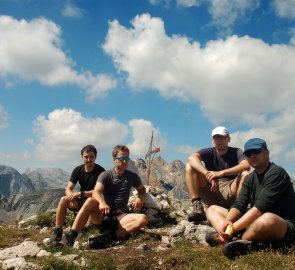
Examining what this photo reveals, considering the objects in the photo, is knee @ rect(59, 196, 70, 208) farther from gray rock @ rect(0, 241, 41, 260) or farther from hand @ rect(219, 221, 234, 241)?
hand @ rect(219, 221, 234, 241)

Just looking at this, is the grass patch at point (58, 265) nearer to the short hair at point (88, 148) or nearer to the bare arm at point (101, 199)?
the bare arm at point (101, 199)

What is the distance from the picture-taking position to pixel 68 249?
8.98m

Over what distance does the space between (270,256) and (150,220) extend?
6.14 metres

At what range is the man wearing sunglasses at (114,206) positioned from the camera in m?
9.73

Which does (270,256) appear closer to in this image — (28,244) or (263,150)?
(263,150)

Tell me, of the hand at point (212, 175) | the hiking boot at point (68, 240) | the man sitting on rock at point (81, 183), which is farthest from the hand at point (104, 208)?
the hand at point (212, 175)

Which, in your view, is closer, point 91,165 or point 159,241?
point 159,241

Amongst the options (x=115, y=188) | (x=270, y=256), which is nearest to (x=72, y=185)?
(x=115, y=188)

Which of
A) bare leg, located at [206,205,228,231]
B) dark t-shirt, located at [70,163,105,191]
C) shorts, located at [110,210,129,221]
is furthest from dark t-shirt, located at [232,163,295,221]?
dark t-shirt, located at [70,163,105,191]

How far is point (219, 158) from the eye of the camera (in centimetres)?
1065

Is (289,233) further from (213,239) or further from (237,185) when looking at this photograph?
(237,185)

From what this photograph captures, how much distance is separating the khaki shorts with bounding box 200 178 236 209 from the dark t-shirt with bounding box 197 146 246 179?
43cm

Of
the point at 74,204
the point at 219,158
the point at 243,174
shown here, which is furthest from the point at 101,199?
the point at 243,174

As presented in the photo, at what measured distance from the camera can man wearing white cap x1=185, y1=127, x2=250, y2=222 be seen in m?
9.91
